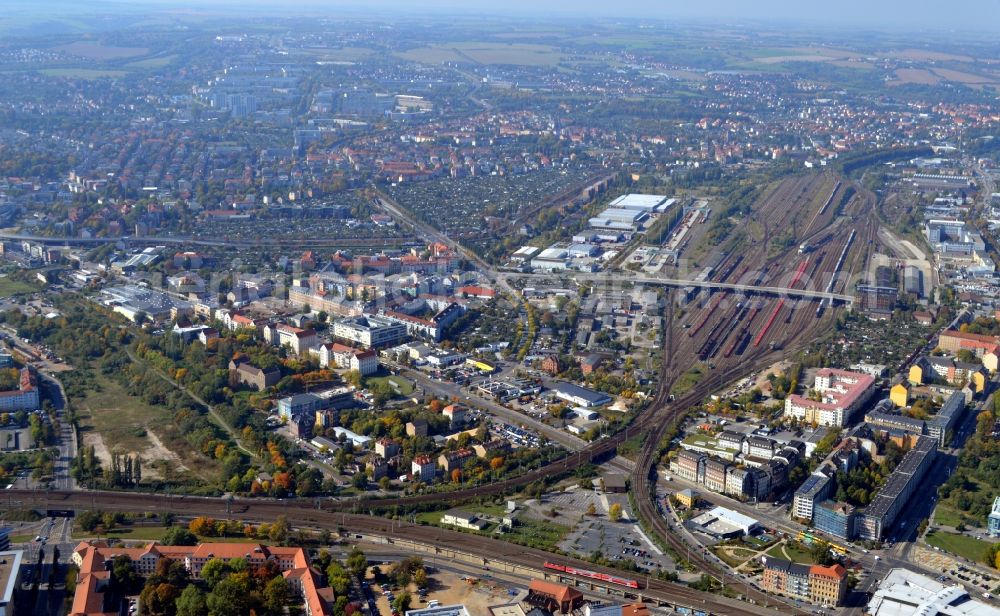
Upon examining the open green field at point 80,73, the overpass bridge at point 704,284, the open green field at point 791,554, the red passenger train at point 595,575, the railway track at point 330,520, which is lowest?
the railway track at point 330,520

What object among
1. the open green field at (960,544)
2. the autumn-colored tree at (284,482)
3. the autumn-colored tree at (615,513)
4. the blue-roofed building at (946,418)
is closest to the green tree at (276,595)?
the autumn-colored tree at (284,482)

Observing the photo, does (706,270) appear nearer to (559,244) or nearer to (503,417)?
(559,244)

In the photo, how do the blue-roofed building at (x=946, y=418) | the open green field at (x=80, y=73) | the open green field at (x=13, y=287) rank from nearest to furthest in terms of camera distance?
the blue-roofed building at (x=946, y=418) < the open green field at (x=13, y=287) < the open green field at (x=80, y=73)

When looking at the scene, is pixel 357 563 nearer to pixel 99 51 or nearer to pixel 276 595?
pixel 276 595

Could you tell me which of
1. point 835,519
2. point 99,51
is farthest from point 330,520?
point 99,51

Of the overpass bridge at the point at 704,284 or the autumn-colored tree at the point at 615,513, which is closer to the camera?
the autumn-colored tree at the point at 615,513

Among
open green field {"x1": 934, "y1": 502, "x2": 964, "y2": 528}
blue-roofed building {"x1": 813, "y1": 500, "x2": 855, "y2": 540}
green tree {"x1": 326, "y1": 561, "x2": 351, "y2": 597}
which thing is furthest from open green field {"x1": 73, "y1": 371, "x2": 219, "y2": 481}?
open green field {"x1": 934, "y1": 502, "x2": 964, "y2": 528}

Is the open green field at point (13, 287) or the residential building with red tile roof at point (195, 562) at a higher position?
the residential building with red tile roof at point (195, 562)

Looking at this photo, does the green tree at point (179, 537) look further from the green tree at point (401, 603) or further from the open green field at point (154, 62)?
the open green field at point (154, 62)
